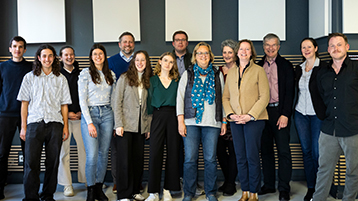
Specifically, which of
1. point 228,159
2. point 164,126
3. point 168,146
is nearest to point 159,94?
point 164,126

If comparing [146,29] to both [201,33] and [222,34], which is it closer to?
[201,33]

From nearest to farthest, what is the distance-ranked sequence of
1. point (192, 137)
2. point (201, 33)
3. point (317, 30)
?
point (192, 137), point (317, 30), point (201, 33)

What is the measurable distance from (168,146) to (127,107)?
0.68 m

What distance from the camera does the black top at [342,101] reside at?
3094mm

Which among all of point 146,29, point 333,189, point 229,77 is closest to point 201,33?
point 146,29

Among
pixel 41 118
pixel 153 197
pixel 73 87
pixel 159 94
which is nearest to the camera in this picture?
pixel 41 118

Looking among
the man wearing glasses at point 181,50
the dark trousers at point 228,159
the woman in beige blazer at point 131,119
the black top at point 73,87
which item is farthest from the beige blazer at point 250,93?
the black top at point 73,87

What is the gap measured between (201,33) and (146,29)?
866 millimetres

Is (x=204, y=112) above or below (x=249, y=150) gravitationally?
above

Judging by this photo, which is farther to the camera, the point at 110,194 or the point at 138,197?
the point at 110,194

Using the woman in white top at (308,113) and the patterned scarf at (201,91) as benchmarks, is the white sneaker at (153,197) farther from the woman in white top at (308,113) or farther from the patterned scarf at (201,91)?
the woman in white top at (308,113)

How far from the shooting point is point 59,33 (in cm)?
475

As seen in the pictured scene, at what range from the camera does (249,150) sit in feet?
11.6

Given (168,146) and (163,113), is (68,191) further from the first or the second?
(163,113)
